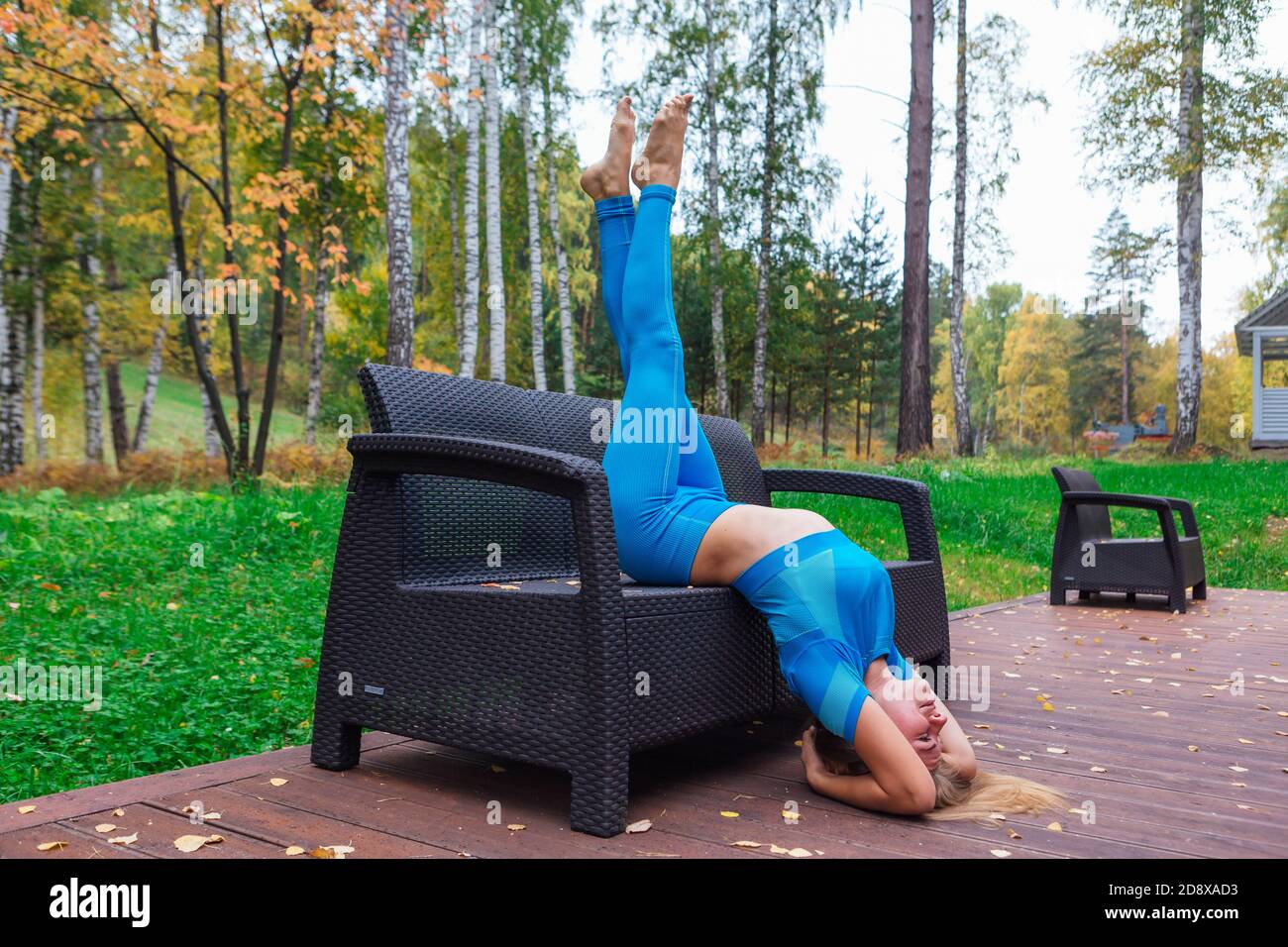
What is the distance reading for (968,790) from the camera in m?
2.04

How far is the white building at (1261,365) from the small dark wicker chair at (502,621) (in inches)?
666

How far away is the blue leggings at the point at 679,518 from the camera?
201 cm

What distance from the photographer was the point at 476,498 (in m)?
2.43

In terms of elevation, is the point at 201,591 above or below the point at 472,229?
below

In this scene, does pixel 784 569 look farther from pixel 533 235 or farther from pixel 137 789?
pixel 533 235

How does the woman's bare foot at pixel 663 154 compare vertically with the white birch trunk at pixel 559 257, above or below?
below

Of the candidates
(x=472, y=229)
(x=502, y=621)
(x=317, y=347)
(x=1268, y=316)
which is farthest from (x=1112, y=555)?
(x=1268, y=316)

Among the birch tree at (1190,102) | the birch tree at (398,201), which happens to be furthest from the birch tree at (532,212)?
the birch tree at (1190,102)

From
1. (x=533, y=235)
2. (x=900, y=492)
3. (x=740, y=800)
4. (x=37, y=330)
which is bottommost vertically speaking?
(x=740, y=800)

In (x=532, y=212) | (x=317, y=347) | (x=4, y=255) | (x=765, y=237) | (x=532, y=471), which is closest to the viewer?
(x=532, y=471)

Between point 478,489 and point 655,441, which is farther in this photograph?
point 478,489

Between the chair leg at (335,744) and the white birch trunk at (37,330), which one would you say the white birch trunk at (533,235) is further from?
the chair leg at (335,744)

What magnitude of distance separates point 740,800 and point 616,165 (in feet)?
5.11
